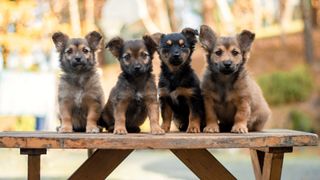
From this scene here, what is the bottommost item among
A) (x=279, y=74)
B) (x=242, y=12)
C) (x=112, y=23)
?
(x=279, y=74)

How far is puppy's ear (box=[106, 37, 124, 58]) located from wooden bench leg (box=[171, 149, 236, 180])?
2.95 ft

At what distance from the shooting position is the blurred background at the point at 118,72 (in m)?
9.43

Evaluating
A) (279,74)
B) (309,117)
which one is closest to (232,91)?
(309,117)

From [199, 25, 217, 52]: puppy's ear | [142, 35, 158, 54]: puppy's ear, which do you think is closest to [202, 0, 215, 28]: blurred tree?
[199, 25, 217, 52]: puppy's ear

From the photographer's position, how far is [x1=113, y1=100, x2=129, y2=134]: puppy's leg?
3.97 m

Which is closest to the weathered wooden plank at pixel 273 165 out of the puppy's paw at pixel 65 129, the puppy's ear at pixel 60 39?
the puppy's paw at pixel 65 129

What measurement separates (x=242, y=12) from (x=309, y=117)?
13003mm

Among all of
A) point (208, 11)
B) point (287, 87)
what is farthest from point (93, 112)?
point (208, 11)

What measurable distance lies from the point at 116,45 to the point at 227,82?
0.92 metres

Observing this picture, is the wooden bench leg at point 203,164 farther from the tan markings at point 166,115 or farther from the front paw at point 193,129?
the tan markings at point 166,115

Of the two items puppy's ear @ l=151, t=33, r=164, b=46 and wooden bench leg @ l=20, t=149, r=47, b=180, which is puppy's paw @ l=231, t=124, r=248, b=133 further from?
wooden bench leg @ l=20, t=149, r=47, b=180

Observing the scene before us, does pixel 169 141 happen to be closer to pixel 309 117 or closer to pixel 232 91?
pixel 232 91

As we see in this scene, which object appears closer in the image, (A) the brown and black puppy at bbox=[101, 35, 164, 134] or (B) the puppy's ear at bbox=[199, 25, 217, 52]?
(A) the brown and black puppy at bbox=[101, 35, 164, 134]

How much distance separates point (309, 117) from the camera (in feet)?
50.1
